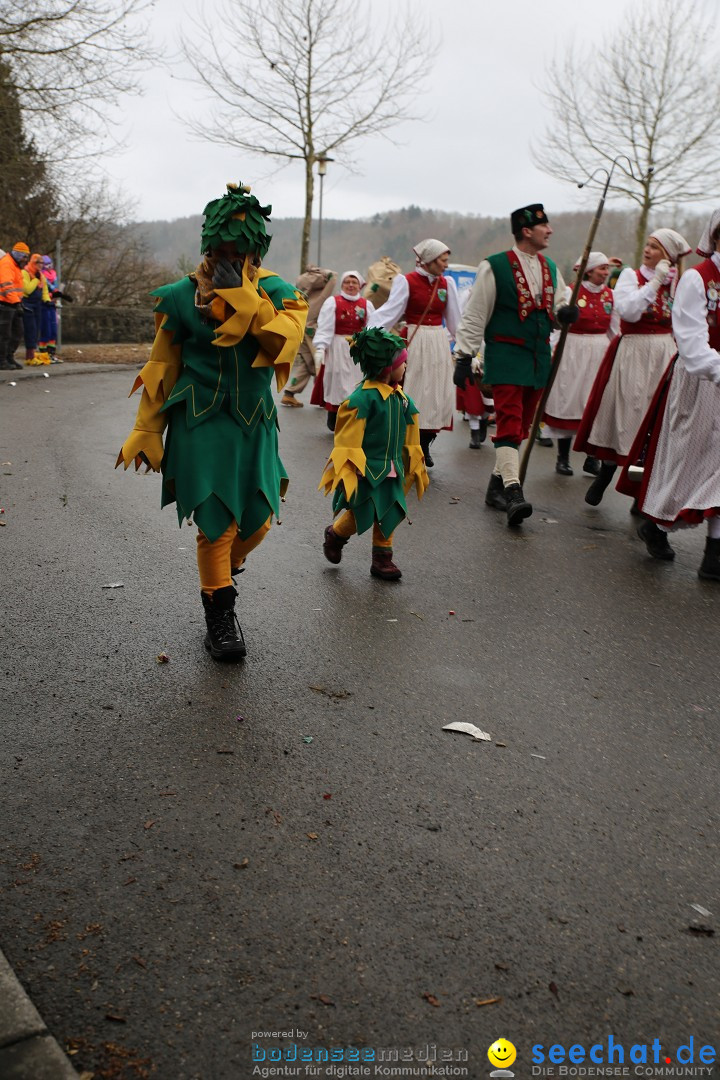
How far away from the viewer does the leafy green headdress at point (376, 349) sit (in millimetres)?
5938

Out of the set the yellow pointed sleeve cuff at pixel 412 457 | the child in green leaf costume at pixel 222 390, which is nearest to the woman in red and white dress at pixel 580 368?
the yellow pointed sleeve cuff at pixel 412 457

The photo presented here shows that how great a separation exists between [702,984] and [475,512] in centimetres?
570

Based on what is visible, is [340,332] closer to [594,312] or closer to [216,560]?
[594,312]

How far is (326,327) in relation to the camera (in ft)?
42.5

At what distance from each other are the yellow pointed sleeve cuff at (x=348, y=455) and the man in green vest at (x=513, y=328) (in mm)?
1934

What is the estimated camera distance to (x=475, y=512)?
26.4 feet

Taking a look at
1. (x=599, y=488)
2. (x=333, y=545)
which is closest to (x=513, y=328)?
(x=599, y=488)

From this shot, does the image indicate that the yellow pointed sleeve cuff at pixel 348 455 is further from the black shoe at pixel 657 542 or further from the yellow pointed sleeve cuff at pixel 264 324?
the black shoe at pixel 657 542

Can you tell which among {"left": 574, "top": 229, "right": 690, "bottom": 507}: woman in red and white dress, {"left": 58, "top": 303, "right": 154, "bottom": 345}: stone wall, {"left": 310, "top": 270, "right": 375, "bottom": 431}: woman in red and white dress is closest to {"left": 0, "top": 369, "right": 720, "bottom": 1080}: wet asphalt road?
{"left": 574, "top": 229, "right": 690, "bottom": 507}: woman in red and white dress

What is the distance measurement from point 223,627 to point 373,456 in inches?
72.2

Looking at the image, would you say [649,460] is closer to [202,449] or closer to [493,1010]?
[202,449]

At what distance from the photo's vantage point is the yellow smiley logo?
2.21m

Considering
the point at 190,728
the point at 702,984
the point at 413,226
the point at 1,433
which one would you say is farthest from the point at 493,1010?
the point at 413,226

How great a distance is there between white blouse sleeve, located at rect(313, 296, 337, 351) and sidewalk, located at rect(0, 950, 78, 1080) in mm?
11070
